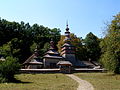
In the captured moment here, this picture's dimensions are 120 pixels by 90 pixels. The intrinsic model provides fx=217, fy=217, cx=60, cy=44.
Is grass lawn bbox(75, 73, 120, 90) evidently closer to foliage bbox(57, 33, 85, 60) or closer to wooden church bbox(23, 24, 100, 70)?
wooden church bbox(23, 24, 100, 70)

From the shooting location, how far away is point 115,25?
40719 mm

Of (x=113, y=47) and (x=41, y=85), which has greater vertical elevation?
(x=113, y=47)

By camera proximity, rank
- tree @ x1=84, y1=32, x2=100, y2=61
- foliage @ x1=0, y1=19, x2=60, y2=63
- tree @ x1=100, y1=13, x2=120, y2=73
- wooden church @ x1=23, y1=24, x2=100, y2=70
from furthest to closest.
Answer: tree @ x1=84, y1=32, x2=100, y2=61 → foliage @ x1=0, y1=19, x2=60, y2=63 → wooden church @ x1=23, y1=24, x2=100, y2=70 → tree @ x1=100, y1=13, x2=120, y2=73

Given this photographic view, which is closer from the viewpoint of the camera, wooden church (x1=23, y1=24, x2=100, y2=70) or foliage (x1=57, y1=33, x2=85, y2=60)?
wooden church (x1=23, y1=24, x2=100, y2=70)

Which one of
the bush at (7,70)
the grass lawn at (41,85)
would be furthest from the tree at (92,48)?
the bush at (7,70)

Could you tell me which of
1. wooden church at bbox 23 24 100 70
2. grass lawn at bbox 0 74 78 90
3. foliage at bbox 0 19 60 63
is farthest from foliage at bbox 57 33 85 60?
grass lawn at bbox 0 74 78 90

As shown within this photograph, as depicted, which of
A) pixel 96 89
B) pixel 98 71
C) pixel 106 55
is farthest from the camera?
pixel 98 71

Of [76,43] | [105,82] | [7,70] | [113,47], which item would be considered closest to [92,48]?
[76,43]

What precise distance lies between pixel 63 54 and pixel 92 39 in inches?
958

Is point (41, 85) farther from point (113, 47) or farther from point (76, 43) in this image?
point (76, 43)

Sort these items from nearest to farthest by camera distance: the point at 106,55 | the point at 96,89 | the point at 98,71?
the point at 96,89, the point at 106,55, the point at 98,71

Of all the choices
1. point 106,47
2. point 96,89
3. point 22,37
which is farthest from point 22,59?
point 96,89

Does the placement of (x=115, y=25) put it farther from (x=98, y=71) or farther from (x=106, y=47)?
(x=98, y=71)

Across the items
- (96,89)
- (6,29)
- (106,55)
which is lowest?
(96,89)
